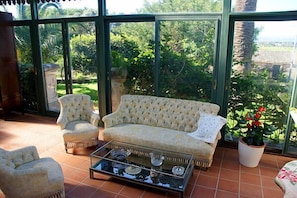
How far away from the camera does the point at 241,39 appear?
12.0 ft

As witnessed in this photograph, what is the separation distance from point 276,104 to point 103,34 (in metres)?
3.27

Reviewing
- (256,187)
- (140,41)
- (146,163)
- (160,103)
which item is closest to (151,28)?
(140,41)

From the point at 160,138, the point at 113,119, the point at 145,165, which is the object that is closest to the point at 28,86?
the point at 113,119

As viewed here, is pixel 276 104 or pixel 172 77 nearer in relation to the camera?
pixel 276 104

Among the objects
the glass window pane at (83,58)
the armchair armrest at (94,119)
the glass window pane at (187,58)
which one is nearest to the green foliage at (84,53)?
the glass window pane at (83,58)

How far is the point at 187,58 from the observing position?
400 centimetres

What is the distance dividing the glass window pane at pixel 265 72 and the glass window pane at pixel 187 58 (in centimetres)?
41

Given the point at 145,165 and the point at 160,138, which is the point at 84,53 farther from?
the point at 145,165

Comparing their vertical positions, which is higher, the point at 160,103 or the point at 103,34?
the point at 103,34

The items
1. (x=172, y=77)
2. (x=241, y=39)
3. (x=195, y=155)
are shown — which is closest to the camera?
A: (x=195, y=155)

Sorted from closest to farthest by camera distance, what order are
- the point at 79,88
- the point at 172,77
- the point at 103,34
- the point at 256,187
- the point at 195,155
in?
the point at 256,187 → the point at 195,155 → the point at 172,77 → the point at 103,34 → the point at 79,88

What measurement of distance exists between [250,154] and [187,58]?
1.81 metres

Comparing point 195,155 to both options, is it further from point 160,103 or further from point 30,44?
point 30,44

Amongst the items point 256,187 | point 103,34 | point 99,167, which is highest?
point 103,34
